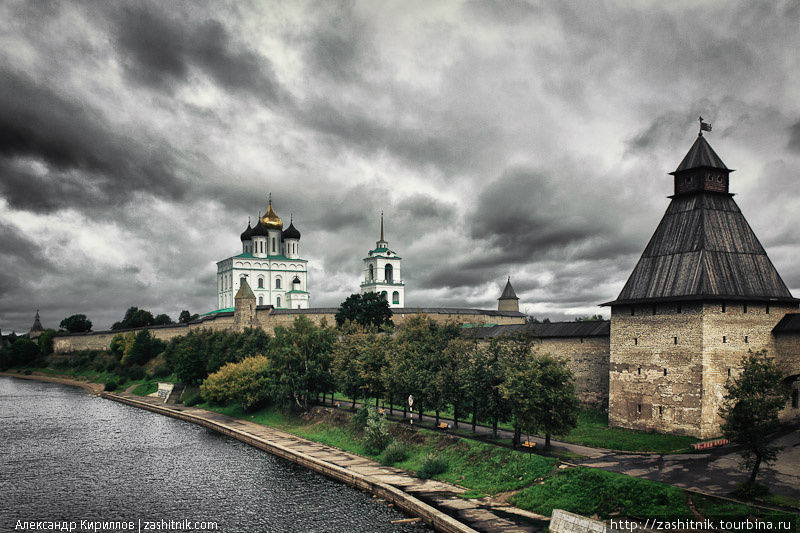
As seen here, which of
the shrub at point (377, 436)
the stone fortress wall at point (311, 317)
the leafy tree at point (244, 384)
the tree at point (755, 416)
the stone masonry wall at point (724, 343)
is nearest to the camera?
the tree at point (755, 416)

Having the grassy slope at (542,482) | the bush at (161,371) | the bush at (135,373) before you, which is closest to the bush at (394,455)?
the grassy slope at (542,482)

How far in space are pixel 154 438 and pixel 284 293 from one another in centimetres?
5934

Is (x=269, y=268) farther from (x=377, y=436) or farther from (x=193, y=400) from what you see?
(x=377, y=436)

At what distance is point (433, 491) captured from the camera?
20.3 m

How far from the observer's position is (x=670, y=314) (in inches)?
942

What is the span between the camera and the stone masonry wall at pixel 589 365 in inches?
1126

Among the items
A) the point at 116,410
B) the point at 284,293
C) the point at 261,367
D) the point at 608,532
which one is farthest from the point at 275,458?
the point at 284,293

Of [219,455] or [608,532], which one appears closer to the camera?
[608,532]

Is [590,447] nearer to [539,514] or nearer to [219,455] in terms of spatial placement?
[539,514]

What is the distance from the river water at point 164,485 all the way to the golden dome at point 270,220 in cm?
5871

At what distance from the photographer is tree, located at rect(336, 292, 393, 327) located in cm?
5234

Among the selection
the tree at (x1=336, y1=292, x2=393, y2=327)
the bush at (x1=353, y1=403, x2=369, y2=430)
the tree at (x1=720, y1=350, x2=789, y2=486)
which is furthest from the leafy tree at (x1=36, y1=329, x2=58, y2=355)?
the tree at (x1=720, y1=350, x2=789, y2=486)

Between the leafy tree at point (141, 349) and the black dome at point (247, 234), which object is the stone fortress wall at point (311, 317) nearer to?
the leafy tree at point (141, 349)

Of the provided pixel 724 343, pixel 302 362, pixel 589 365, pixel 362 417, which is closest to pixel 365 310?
pixel 302 362
